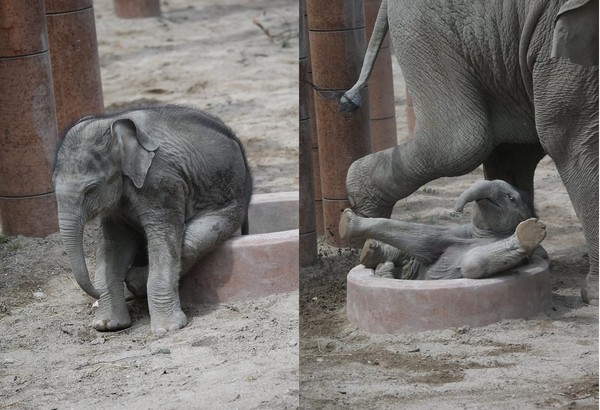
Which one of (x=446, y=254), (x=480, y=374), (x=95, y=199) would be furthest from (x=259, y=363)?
(x=480, y=374)

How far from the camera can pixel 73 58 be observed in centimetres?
578

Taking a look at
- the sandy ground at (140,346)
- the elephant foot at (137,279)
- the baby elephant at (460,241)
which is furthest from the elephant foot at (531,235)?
the elephant foot at (137,279)

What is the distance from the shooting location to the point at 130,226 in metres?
4.53

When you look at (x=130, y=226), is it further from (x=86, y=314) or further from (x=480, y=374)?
(x=480, y=374)

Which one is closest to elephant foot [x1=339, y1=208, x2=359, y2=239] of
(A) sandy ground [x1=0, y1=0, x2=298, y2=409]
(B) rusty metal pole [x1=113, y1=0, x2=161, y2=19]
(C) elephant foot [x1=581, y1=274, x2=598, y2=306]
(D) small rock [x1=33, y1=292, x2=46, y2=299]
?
(C) elephant foot [x1=581, y1=274, x2=598, y2=306]

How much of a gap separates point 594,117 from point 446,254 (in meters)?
0.57

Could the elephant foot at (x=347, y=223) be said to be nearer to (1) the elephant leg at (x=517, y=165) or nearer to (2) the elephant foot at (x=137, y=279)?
(1) the elephant leg at (x=517, y=165)

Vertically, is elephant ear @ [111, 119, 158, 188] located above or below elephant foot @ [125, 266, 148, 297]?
above

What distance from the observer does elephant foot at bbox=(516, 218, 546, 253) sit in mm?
2551

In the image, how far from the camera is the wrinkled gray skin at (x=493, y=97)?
2.35 meters

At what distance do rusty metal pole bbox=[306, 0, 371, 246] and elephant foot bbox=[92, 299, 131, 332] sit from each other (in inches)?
69.3

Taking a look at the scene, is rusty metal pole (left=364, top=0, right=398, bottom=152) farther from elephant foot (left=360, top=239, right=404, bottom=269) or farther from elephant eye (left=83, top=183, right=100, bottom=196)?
elephant eye (left=83, top=183, right=100, bottom=196)

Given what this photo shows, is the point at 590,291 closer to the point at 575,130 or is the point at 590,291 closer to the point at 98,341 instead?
the point at 575,130

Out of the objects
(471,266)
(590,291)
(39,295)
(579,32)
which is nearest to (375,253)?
(471,266)
